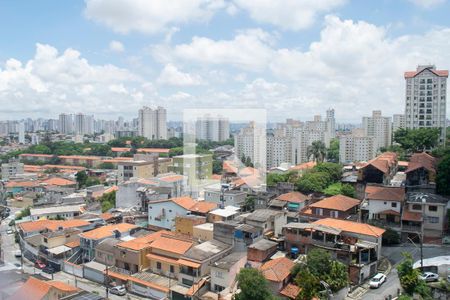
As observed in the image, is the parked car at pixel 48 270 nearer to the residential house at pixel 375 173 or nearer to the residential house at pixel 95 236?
the residential house at pixel 95 236

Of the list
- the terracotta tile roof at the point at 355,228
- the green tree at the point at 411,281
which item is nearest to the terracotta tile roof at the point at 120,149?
the terracotta tile roof at the point at 355,228

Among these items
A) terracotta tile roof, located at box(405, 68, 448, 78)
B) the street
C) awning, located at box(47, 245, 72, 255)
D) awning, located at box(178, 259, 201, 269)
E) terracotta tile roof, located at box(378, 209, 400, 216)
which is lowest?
the street

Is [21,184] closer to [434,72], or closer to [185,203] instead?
[185,203]

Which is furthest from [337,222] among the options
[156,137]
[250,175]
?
[156,137]

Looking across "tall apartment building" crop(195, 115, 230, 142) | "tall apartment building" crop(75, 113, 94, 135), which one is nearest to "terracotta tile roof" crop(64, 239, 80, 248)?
"tall apartment building" crop(195, 115, 230, 142)

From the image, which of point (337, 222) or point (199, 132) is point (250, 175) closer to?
point (199, 132)

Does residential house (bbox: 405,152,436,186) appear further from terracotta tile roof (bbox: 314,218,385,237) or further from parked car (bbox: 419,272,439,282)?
parked car (bbox: 419,272,439,282)
